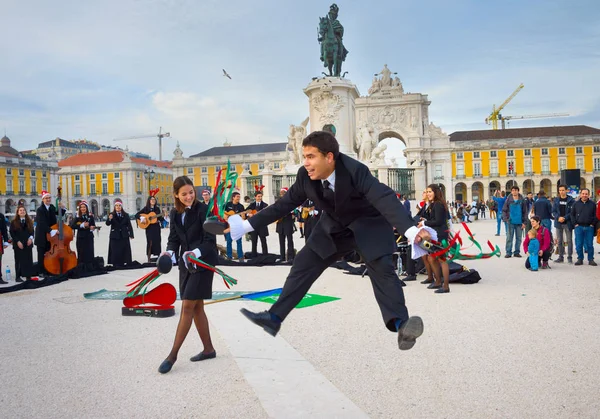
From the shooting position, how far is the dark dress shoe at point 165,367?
4.43m

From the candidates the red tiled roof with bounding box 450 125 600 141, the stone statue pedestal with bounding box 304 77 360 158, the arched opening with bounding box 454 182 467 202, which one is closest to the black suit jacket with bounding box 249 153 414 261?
the stone statue pedestal with bounding box 304 77 360 158

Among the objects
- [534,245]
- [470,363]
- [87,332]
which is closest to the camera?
[470,363]

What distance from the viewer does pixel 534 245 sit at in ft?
34.4

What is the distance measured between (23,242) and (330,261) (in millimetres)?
9041

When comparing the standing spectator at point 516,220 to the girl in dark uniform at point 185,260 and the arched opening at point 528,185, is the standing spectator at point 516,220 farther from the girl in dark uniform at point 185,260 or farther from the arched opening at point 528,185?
the arched opening at point 528,185

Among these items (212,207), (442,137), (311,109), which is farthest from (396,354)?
(442,137)

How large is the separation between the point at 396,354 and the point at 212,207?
7.37 feet

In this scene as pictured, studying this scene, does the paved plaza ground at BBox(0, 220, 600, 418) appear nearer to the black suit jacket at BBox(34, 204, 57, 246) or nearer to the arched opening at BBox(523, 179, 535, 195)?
the black suit jacket at BBox(34, 204, 57, 246)

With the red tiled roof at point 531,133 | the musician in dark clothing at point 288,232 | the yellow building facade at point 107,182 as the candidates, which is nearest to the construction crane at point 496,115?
the red tiled roof at point 531,133

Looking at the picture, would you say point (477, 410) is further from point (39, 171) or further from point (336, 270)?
point (39, 171)

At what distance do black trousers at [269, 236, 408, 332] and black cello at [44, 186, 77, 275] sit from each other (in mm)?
8187

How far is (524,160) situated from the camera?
83.9 m

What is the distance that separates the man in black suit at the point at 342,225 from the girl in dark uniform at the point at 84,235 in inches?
344

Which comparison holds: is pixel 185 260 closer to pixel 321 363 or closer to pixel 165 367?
pixel 165 367
